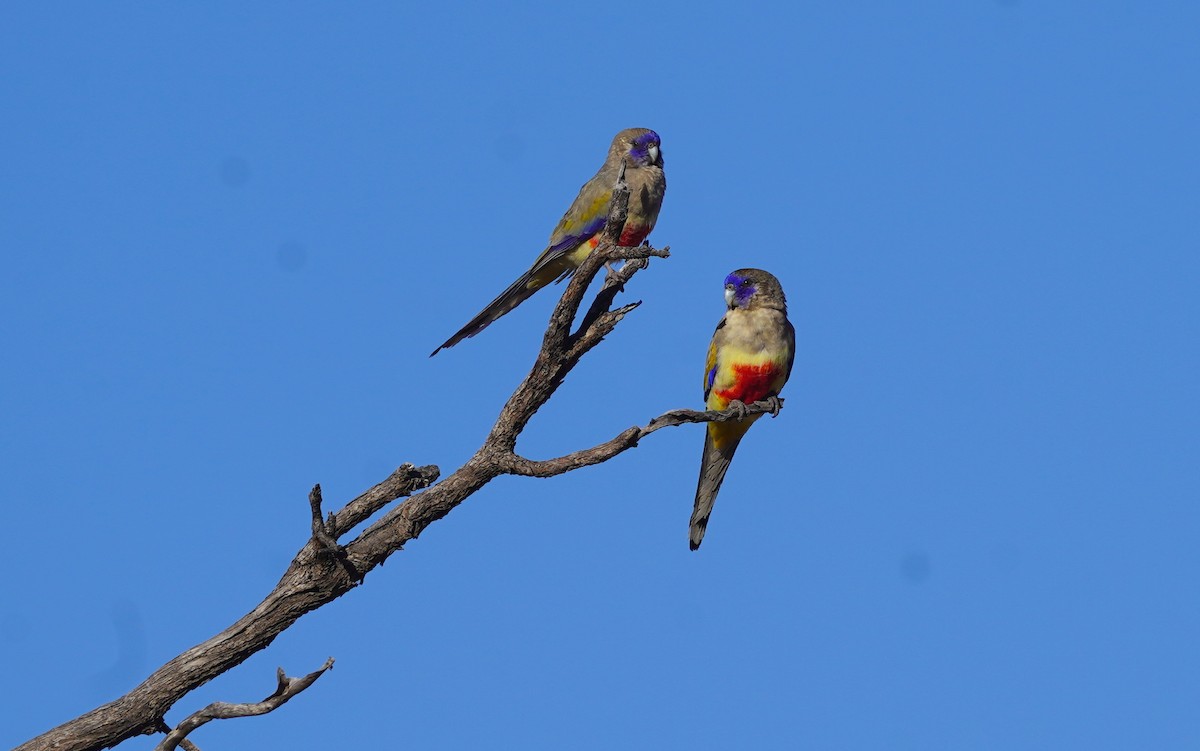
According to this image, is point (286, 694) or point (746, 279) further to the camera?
point (746, 279)

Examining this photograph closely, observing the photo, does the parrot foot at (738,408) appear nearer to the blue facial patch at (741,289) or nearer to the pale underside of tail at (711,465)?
the pale underside of tail at (711,465)

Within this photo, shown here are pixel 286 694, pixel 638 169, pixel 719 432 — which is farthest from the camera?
pixel 638 169

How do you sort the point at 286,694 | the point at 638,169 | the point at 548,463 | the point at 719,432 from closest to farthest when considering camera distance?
1. the point at 286,694
2. the point at 548,463
3. the point at 719,432
4. the point at 638,169

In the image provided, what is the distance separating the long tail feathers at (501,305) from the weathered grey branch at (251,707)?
2912 mm

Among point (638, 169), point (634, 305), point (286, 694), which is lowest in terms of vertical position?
point (286, 694)

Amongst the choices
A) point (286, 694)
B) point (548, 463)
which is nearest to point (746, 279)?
point (548, 463)

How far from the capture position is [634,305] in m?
7.99

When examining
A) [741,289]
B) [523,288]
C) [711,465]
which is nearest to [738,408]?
[711,465]

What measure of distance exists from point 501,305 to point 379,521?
258cm

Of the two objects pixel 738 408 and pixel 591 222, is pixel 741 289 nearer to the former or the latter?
pixel 738 408

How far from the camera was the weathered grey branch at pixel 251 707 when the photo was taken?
6945 mm

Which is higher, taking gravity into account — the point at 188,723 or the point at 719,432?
the point at 719,432

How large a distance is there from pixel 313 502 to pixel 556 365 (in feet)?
5.43

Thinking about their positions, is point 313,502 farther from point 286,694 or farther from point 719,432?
point 719,432
